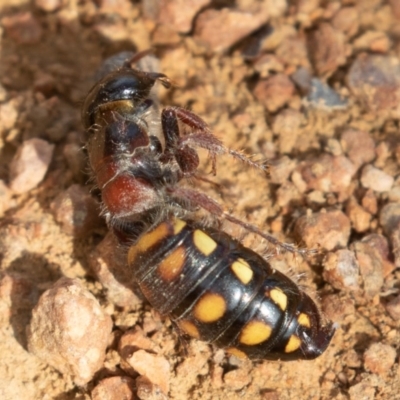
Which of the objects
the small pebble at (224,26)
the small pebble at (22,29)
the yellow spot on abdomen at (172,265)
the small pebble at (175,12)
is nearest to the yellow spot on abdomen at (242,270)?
the yellow spot on abdomen at (172,265)

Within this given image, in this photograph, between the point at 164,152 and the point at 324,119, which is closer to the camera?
the point at 164,152

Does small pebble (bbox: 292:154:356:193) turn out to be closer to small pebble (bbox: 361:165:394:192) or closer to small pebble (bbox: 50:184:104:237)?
small pebble (bbox: 361:165:394:192)

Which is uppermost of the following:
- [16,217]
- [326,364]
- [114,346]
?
[16,217]

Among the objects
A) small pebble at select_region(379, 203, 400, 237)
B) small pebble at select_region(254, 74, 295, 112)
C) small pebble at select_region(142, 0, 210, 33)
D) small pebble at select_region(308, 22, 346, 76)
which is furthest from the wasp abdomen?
small pebble at select_region(142, 0, 210, 33)

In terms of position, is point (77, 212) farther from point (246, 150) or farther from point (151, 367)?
point (246, 150)

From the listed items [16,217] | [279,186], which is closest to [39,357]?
[16,217]

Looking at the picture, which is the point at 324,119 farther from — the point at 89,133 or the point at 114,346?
the point at 114,346

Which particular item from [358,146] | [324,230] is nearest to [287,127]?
[358,146]
